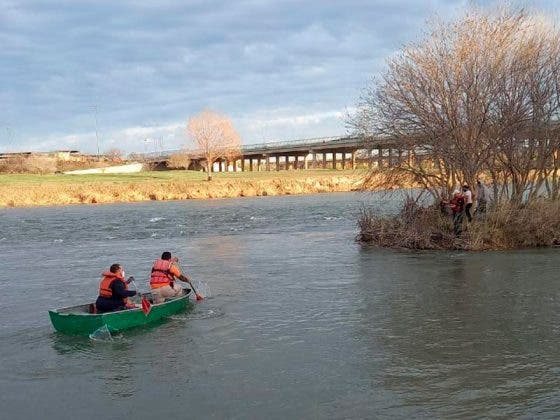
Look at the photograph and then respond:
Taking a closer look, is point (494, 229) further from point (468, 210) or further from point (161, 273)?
point (161, 273)

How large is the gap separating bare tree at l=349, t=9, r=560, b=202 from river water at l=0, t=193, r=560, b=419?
3525 mm

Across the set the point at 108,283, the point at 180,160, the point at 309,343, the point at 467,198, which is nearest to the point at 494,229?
the point at 467,198

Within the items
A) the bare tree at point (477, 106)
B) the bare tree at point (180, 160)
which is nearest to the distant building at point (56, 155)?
the bare tree at point (180, 160)

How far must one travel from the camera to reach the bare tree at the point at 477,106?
71.2 ft

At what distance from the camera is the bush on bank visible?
856 inches

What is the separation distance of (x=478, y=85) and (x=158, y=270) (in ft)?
43.8

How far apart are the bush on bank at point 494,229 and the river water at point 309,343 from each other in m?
0.93

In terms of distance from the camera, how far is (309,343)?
11.5 meters

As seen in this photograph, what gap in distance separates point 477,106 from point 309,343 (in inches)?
524

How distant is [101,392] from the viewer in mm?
9312

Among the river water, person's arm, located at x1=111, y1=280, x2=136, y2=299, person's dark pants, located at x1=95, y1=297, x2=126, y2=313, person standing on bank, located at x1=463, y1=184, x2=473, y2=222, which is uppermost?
person standing on bank, located at x1=463, y1=184, x2=473, y2=222

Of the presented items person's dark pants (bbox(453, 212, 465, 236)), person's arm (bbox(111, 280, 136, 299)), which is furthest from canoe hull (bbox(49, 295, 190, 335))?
person's dark pants (bbox(453, 212, 465, 236))

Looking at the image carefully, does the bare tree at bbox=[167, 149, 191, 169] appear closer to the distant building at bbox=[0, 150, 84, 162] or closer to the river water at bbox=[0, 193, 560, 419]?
the distant building at bbox=[0, 150, 84, 162]

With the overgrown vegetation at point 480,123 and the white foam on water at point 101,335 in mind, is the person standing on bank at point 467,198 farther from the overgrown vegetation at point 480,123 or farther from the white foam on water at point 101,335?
the white foam on water at point 101,335
